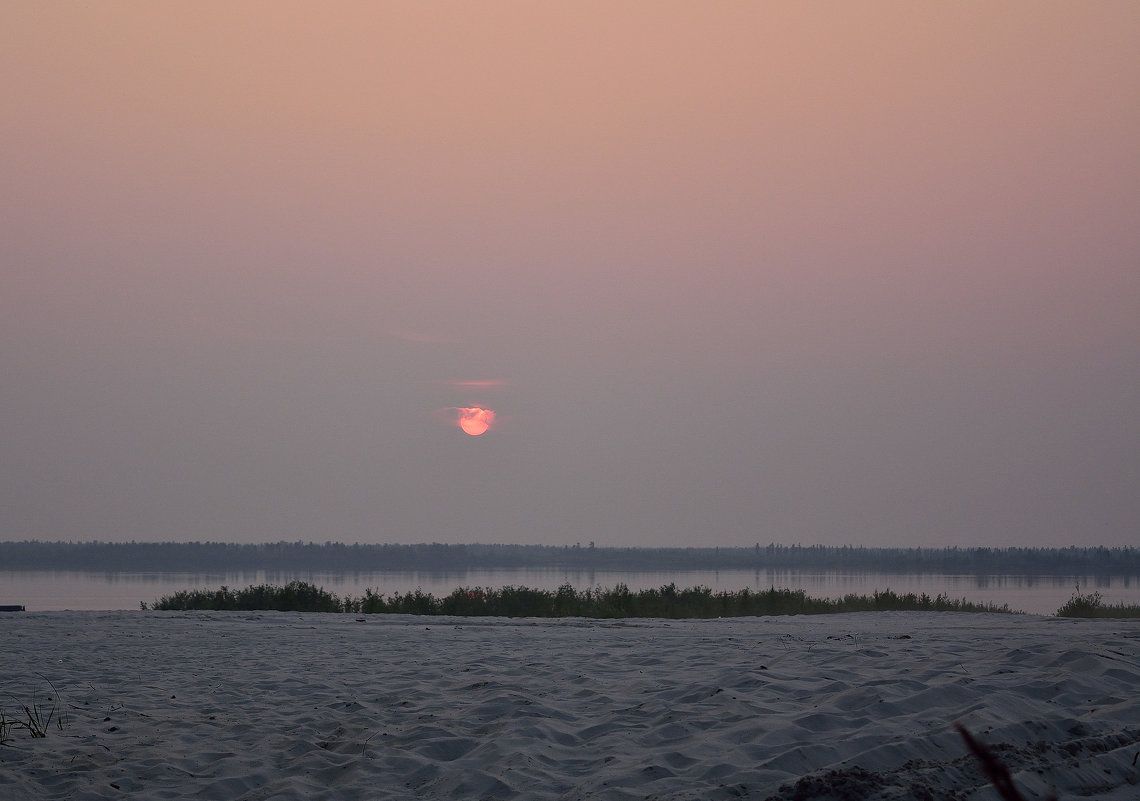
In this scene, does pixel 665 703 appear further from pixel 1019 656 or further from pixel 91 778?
pixel 91 778

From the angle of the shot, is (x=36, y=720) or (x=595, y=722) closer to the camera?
(x=595, y=722)

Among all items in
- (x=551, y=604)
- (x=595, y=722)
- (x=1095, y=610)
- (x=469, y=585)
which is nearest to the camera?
(x=595, y=722)

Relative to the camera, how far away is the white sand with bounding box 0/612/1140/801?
19.6 feet

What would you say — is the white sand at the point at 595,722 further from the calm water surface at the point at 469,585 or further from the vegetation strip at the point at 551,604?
the calm water surface at the point at 469,585

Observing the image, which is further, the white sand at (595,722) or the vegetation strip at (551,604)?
the vegetation strip at (551,604)

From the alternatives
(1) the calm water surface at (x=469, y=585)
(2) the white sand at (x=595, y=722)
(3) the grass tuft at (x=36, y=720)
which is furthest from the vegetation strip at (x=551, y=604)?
(3) the grass tuft at (x=36, y=720)

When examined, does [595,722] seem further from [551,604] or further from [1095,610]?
[1095,610]

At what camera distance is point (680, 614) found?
2316cm

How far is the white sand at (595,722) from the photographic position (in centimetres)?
596

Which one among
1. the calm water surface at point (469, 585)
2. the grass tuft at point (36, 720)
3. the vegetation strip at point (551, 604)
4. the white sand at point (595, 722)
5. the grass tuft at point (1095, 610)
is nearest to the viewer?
the white sand at point (595, 722)

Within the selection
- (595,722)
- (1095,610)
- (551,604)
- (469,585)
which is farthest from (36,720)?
(469,585)

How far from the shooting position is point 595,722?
7.62m

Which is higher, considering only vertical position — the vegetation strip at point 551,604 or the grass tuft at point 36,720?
the vegetation strip at point 551,604

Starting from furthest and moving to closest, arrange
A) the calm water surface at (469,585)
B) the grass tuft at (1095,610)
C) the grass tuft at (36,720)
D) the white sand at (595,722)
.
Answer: the calm water surface at (469,585) < the grass tuft at (1095,610) < the grass tuft at (36,720) < the white sand at (595,722)
